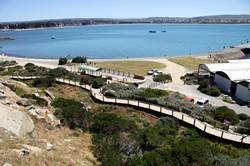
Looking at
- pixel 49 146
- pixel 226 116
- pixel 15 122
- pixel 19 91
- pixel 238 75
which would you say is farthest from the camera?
pixel 238 75

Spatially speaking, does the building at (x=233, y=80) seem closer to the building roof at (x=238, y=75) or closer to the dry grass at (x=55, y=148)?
the building roof at (x=238, y=75)

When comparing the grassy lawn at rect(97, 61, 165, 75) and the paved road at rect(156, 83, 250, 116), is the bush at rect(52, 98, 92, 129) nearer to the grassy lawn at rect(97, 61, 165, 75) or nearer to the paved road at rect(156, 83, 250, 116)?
the paved road at rect(156, 83, 250, 116)

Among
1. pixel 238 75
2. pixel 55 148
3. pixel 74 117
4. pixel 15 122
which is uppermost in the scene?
pixel 15 122

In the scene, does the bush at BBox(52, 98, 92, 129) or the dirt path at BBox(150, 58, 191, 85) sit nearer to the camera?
the bush at BBox(52, 98, 92, 129)

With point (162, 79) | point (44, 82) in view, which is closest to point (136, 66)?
point (162, 79)

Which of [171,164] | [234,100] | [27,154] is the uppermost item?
[27,154]

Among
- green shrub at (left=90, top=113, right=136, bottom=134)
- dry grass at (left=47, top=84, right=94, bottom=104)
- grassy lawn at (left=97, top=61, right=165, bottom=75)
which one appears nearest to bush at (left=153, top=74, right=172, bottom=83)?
grassy lawn at (left=97, top=61, right=165, bottom=75)

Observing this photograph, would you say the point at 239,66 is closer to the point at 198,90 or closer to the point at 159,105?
the point at 198,90

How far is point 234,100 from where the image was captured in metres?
35.1

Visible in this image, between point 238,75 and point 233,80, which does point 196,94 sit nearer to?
point 233,80

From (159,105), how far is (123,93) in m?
7.02

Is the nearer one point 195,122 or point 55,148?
point 55,148

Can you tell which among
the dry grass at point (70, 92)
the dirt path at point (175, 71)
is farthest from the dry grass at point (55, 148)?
the dirt path at point (175, 71)

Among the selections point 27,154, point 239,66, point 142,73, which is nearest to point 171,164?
point 27,154
